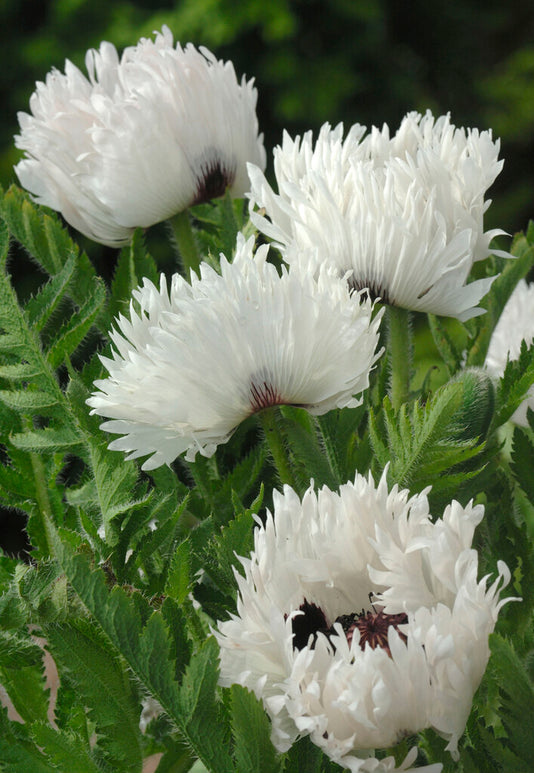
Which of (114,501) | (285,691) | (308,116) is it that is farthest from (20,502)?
(308,116)

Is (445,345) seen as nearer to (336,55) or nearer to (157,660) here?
(157,660)

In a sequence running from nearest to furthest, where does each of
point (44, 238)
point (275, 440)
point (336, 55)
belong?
point (275, 440) → point (44, 238) → point (336, 55)

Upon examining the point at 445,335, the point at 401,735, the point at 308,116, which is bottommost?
the point at 401,735

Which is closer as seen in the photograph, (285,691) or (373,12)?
(285,691)

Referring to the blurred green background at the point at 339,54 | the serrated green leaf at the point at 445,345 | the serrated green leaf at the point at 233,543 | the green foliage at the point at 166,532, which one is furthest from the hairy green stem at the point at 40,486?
the blurred green background at the point at 339,54

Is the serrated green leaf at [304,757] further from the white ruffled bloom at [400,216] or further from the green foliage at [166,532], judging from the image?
the white ruffled bloom at [400,216]

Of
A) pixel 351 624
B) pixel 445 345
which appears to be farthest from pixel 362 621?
pixel 445 345

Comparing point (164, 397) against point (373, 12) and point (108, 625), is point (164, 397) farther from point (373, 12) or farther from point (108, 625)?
point (373, 12)
